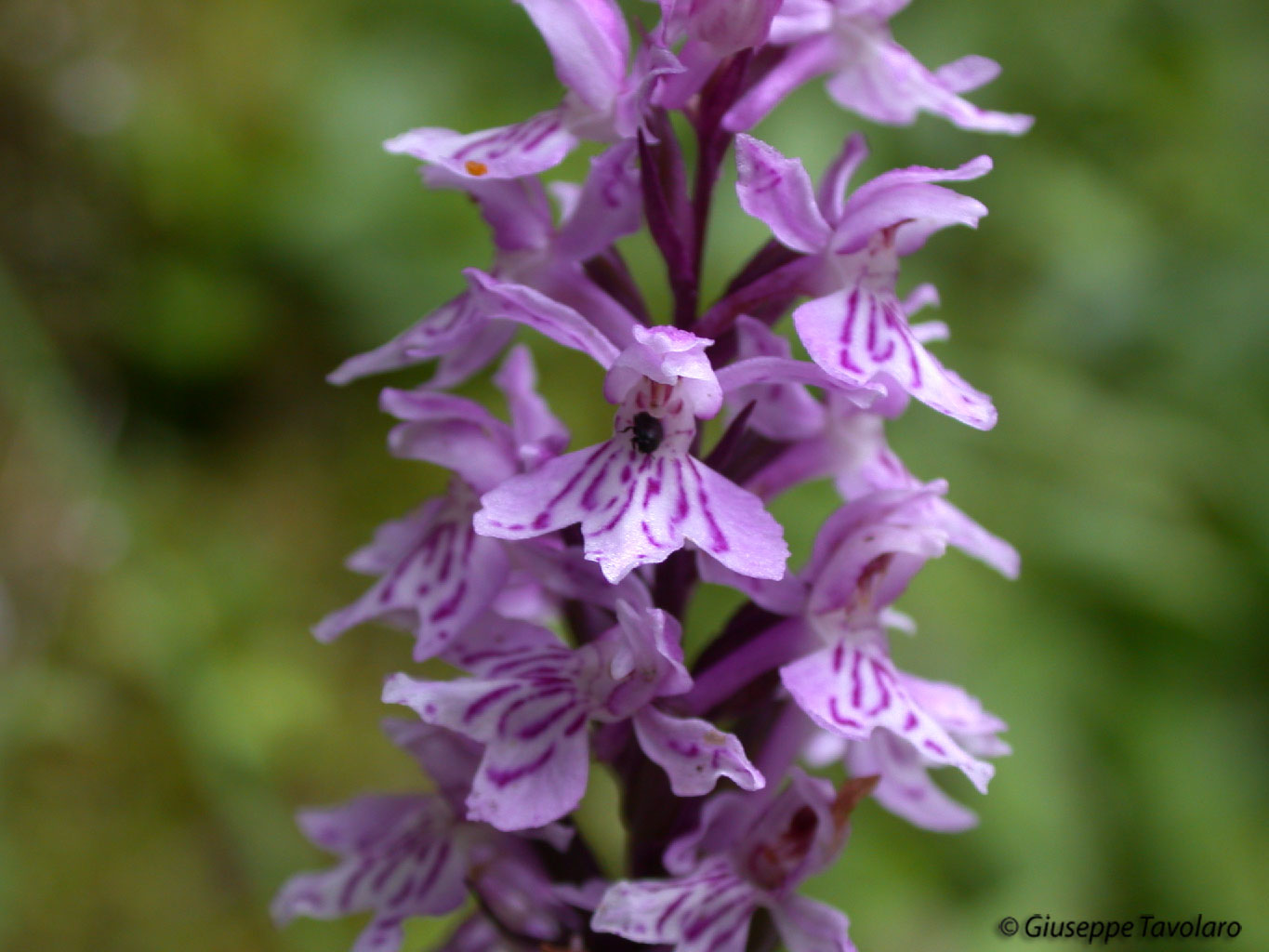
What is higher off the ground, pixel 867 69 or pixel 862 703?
pixel 867 69

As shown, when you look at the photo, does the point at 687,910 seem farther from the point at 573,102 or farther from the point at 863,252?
the point at 573,102

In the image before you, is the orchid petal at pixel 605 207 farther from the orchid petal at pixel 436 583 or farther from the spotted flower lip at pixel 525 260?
the orchid petal at pixel 436 583

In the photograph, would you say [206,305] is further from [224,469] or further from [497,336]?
[497,336]

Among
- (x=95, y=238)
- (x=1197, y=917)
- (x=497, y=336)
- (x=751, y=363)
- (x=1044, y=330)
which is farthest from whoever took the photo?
(x=95, y=238)

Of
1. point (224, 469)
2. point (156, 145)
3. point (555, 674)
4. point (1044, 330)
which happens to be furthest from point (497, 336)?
point (156, 145)

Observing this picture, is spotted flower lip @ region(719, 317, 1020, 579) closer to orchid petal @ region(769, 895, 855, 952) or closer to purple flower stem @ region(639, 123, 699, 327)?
purple flower stem @ region(639, 123, 699, 327)

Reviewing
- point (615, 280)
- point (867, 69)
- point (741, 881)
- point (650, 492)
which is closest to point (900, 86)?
point (867, 69)
